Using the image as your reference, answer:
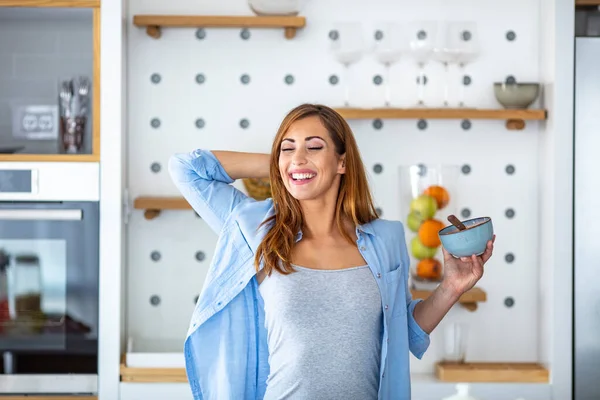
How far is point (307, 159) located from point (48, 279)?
52.0 inches

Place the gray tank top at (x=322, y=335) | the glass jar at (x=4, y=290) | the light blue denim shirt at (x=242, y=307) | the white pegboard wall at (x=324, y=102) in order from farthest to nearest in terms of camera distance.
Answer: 1. the white pegboard wall at (x=324, y=102)
2. the glass jar at (x=4, y=290)
3. the light blue denim shirt at (x=242, y=307)
4. the gray tank top at (x=322, y=335)

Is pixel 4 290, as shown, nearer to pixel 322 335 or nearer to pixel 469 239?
pixel 322 335

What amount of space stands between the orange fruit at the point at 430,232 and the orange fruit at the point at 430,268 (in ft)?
0.23

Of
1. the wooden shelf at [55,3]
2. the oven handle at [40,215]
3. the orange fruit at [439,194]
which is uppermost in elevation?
the wooden shelf at [55,3]

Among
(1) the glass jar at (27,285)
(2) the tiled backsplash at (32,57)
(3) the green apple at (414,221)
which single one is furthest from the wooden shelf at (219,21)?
(1) the glass jar at (27,285)

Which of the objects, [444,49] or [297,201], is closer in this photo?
[297,201]

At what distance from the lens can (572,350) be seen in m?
2.96

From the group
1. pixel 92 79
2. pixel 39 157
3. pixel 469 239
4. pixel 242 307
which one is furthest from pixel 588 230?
pixel 39 157

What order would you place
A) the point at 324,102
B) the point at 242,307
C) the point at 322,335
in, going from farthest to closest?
the point at 324,102, the point at 242,307, the point at 322,335

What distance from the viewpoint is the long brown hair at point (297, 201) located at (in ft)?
6.34

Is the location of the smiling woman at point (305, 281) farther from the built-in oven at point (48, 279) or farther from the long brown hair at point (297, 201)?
the built-in oven at point (48, 279)

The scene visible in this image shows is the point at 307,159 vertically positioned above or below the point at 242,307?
above

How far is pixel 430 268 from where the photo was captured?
9.68 feet

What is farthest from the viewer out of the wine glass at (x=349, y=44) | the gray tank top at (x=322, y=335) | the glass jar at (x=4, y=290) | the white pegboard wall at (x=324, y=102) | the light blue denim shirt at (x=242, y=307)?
the white pegboard wall at (x=324, y=102)
